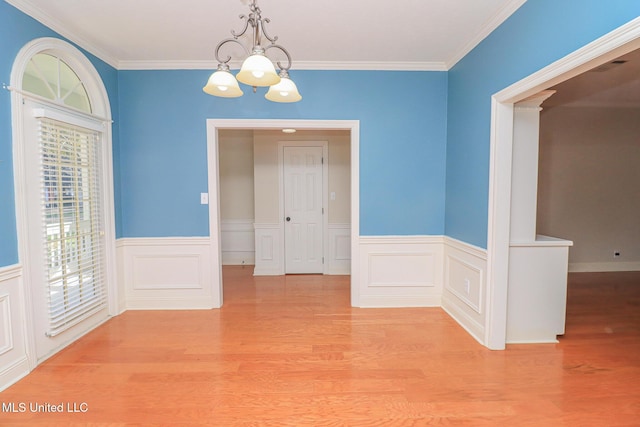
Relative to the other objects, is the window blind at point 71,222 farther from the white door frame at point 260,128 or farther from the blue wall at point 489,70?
the blue wall at point 489,70

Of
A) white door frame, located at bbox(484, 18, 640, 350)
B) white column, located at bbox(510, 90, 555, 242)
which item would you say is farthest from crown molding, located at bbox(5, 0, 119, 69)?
white column, located at bbox(510, 90, 555, 242)

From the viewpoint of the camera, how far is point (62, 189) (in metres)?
2.62

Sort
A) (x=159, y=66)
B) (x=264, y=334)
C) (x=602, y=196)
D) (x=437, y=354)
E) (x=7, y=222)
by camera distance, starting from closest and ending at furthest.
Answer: (x=7, y=222) < (x=437, y=354) < (x=264, y=334) < (x=159, y=66) < (x=602, y=196)

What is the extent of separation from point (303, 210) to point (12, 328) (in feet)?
11.5

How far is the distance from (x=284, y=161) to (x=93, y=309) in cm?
307

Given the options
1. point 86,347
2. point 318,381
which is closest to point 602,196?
point 318,381

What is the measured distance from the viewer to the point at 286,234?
16.4 ft

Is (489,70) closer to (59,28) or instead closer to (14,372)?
(59,28)

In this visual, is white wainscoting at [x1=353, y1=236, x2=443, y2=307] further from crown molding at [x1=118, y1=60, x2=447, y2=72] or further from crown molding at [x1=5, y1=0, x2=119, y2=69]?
crown molding at [x1=5, y1=0, x2=119, y2=69]

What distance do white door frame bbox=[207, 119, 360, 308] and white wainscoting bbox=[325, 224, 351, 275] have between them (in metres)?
1.41

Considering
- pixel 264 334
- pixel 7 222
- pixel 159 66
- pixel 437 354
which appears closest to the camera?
pixel 7 222

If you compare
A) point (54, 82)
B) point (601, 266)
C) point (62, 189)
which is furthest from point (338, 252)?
point (601, 266)

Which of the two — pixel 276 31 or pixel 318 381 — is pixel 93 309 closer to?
pixel 318 381

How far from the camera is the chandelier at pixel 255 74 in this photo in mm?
1575
